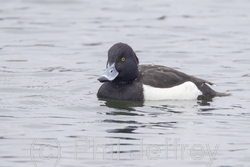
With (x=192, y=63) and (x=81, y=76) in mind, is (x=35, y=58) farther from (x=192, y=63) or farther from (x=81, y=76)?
(x=192, y=63)

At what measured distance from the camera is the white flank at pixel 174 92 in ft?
41.8

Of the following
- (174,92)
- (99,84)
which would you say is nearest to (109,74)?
(174,92)

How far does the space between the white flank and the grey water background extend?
0.14 meters

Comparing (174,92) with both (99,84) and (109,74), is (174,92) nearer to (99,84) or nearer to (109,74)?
(109,74)

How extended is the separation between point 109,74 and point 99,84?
1.70 m

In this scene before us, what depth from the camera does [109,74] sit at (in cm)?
1264

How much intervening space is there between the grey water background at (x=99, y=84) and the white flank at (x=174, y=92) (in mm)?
145

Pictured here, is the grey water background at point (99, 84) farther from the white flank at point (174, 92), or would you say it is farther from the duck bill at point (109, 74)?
the duck bill at point (109, 74)

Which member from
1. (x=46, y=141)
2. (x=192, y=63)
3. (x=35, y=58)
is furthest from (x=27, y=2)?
(x=46, y=141)

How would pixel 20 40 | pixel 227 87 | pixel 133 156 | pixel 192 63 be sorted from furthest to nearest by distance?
1. pixel 20 40
2. pixel 192 63
3. pixel 227 87
4. pixel 133 156

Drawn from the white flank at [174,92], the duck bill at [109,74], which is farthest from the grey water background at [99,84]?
the duck bill at [109,74]

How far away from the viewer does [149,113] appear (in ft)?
39.1

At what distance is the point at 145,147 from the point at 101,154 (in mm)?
639

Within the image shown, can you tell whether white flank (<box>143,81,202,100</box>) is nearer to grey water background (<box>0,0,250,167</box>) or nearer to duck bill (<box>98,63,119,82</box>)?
grey water background (<box>0,0,250,167</box>)
